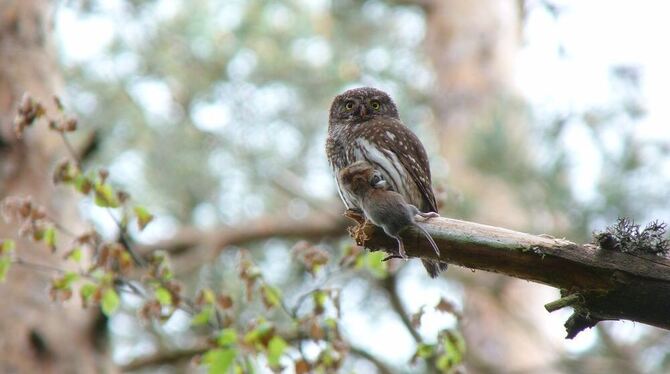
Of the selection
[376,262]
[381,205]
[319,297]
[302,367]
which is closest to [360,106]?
[376,262]

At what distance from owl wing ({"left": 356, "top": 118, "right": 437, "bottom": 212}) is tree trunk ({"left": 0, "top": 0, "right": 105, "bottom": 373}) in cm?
193

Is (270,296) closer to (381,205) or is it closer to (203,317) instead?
(203,317)

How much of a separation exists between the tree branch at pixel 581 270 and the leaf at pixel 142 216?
1339 mm

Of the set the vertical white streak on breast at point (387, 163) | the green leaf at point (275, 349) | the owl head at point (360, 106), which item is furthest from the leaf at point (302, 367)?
the owl head at point (360, 106)

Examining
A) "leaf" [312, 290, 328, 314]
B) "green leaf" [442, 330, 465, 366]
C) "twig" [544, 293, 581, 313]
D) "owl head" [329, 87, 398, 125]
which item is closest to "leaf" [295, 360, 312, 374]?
"leaf" [312, 290, 328, 314]

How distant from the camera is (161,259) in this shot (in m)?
3.67

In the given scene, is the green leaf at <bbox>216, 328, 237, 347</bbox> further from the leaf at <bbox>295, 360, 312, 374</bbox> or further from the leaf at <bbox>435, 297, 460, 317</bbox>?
the leaf at <bbox>435, 297, 460, 317</bbox>

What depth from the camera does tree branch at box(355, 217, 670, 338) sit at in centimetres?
254

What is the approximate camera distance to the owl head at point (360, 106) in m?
4.87

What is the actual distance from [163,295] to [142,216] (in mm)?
344

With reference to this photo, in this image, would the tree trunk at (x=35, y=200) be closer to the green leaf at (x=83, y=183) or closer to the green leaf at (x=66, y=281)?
the green leaf at (x=66, y=281)

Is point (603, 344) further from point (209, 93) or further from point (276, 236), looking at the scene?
point (209, 93)

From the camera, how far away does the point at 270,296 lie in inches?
143

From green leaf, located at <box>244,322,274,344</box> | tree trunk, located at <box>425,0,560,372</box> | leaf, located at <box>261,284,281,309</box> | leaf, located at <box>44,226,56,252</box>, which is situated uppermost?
tree trunk, located at <box>425,0,560,372</box>
